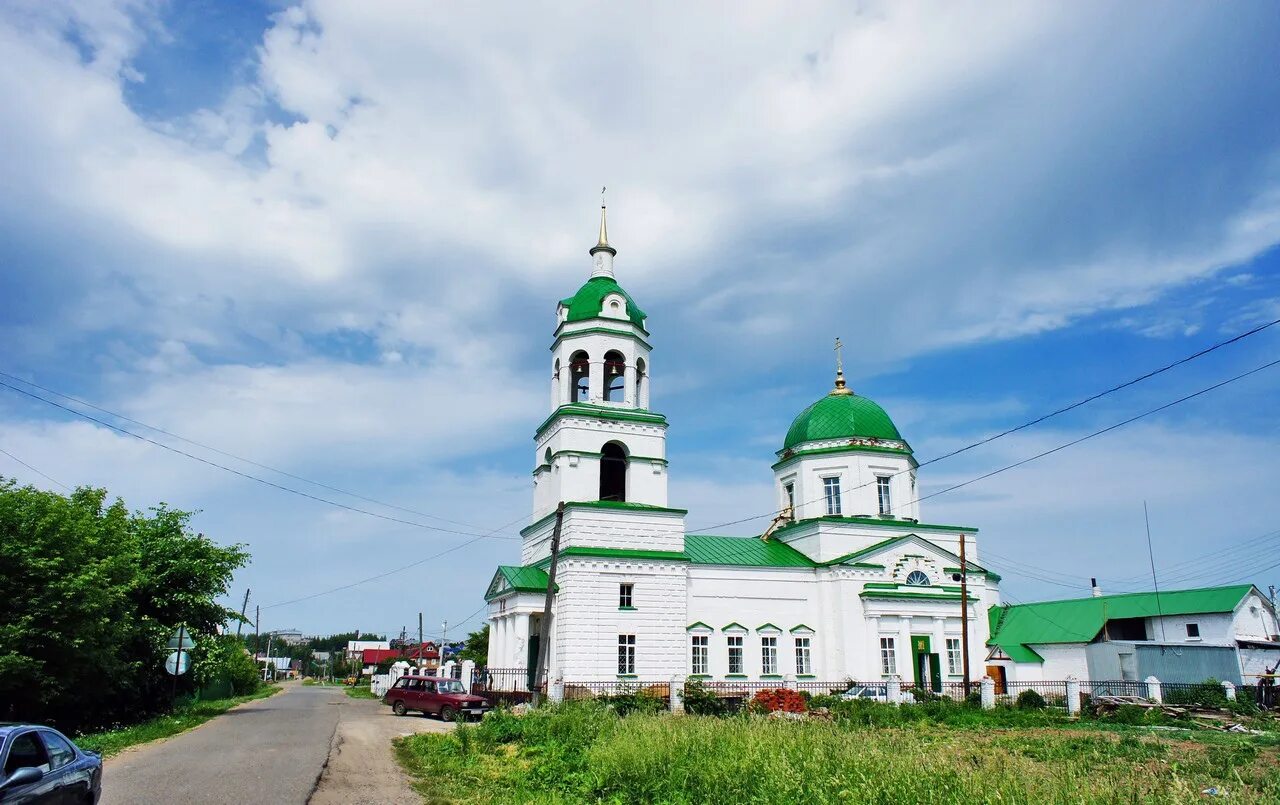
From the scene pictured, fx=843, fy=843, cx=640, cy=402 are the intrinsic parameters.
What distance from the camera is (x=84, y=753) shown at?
984cm

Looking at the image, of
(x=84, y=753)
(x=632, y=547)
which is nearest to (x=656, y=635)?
(x=632, y=547)

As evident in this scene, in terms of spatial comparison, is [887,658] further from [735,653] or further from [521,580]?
[521,580]

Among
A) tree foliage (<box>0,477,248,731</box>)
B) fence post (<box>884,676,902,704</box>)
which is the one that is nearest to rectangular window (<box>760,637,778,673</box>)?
fence post (<box>884,676,902,704</box>)

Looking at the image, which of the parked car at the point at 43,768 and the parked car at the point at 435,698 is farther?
the parked car at the point at 435,698

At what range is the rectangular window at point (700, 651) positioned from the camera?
32.2 meters

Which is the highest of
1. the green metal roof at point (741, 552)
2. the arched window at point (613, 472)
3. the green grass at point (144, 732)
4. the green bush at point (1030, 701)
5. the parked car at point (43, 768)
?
the arched window at point (613, 472)

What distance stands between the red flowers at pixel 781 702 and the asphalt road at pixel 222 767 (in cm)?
1260

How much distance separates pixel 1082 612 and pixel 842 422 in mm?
13411

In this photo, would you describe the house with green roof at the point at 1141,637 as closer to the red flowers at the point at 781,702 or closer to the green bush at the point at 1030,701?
the green bush at the point at 1030,701

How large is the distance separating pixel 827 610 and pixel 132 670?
24.9m

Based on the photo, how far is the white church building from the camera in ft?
99.6

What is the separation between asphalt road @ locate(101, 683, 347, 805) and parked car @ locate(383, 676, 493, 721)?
5088 millimetres

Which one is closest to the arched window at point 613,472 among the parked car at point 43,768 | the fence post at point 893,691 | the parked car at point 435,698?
the parked car at point 435,698

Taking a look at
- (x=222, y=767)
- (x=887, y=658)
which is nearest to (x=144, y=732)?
(x=222, y=767)
